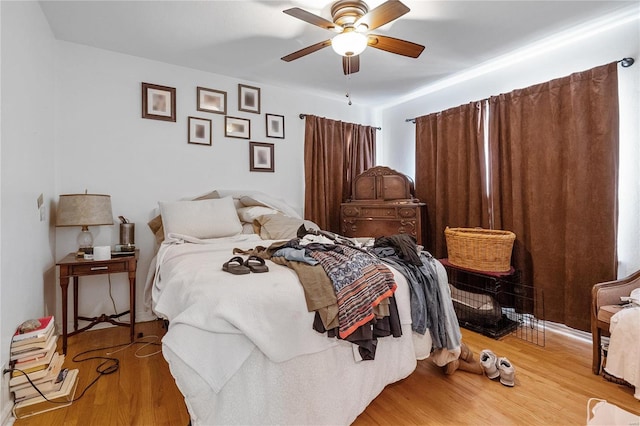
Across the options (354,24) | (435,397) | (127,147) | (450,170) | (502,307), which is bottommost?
(435,397)

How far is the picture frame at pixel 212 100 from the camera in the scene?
11.0 feet

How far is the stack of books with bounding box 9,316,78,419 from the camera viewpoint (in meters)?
1.69

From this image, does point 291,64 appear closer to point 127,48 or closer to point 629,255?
point 127,48

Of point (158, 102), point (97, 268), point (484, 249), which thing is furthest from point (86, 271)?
point (484, 249)

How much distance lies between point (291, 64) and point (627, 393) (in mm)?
3578

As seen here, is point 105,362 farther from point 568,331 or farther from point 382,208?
point 568,331

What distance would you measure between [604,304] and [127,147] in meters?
4.00

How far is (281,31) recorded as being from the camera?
259cm

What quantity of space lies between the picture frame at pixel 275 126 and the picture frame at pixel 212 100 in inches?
20.7

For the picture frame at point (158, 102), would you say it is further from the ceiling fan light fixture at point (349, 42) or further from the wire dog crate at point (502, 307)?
the wire dog crate at point (502, 307)

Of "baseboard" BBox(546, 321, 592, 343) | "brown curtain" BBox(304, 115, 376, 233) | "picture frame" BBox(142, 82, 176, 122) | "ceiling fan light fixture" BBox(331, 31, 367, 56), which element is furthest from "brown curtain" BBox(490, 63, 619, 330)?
"picture frame" BBox(142, 82, 176, 122)

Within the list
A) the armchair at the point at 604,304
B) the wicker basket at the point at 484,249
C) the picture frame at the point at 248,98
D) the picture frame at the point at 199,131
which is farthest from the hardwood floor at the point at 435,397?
the picture frame at the point at 248,98

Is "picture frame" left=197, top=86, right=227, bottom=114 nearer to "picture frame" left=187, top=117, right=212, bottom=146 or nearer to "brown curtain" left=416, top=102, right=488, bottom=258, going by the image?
"picture frame" left=187, top=117, right=212, bottom=146

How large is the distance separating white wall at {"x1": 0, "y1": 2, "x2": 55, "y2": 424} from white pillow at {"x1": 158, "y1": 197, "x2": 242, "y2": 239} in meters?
0.86
